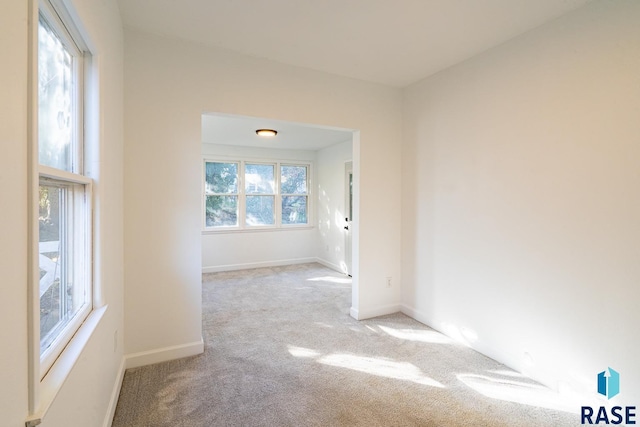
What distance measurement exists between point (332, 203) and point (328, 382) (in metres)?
4.12

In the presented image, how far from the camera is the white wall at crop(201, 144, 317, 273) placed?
562 cm

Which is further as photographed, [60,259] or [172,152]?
[172,152]

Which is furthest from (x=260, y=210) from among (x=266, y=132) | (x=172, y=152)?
(x=172, y=152)

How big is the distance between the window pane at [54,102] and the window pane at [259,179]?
4614 mm

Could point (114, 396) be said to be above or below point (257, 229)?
below

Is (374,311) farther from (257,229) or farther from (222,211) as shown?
(222,211)

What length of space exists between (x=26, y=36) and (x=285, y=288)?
4101mm

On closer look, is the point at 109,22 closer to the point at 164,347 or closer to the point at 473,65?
the point at 164,347

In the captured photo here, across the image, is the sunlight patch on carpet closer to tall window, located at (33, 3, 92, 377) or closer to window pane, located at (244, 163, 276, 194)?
tall window, located at (33, 3, 92, 377)

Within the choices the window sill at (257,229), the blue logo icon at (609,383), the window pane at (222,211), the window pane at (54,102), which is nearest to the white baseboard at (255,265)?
the window sill at (257,229)

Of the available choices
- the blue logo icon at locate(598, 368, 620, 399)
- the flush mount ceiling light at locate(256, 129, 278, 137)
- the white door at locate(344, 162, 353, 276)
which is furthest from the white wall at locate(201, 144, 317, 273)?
the blue logo icon at locate(598, 368, 620, 399)

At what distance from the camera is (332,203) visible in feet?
19.7

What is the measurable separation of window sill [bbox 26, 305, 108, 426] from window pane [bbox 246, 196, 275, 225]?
4.61 metres

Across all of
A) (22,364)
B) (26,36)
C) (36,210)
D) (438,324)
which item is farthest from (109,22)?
(438,324)
